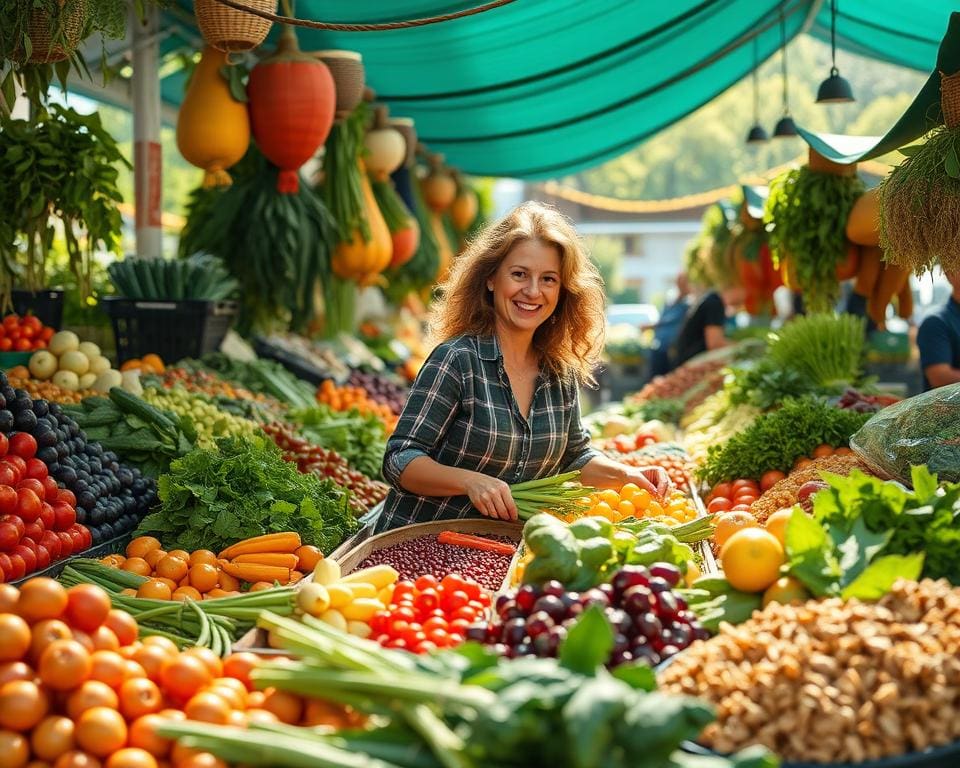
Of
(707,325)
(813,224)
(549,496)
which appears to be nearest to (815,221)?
(813,224)

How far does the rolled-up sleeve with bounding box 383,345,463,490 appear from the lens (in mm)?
3686

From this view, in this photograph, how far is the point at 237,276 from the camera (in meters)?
7.36

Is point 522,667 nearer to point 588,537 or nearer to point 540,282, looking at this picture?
point 588,537

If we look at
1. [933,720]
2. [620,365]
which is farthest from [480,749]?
[620,365]

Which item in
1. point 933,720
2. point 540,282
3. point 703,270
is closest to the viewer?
point 933,720

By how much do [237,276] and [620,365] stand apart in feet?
28.8

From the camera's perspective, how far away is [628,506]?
3.67 m

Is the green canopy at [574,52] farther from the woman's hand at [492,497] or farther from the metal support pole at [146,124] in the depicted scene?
the woman's hand at [492,497]

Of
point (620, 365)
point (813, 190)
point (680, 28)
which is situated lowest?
point (620, 365)

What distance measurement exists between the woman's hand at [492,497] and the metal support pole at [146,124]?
13.5ft

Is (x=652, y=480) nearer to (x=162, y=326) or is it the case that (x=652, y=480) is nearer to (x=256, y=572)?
(x=256, y=572)

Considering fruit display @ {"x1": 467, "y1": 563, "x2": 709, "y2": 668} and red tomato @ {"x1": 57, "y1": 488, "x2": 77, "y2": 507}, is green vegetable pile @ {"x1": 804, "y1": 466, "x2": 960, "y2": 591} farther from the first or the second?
red tomato @ {"x1": 57, "y1": 488, "x2": 77, "y2": 507}

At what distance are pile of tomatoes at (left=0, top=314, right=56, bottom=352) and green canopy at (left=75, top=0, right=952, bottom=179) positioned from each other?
5.92ft

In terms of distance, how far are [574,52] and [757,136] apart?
191 cm
